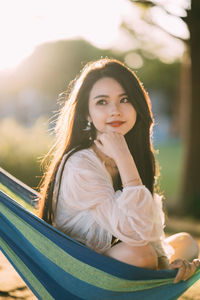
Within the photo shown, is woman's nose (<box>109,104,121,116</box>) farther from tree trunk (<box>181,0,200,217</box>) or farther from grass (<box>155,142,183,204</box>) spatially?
grass (<box>155,142,183,204</box>)

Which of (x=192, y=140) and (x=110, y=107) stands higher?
(x=110, y=107)

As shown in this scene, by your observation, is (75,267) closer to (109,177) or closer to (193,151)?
(109,177)

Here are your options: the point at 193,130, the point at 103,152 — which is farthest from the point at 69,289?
the point at 193,130

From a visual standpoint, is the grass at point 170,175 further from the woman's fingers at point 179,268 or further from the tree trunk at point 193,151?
the woman's fingers at point 179,268

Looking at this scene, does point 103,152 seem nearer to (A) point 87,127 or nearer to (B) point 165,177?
(A) point 87,127

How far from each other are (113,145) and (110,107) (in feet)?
0.82

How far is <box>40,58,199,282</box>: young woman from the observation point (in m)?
1.97

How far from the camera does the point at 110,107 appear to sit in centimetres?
228

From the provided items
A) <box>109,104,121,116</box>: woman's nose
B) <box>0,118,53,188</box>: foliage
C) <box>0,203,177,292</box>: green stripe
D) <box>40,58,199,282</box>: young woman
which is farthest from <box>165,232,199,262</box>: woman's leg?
<box>0,118,53,188</box>: foliage

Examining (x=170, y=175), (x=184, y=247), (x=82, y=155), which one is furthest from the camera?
(x=170, y=175)

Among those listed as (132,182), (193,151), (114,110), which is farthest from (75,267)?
(193,151)

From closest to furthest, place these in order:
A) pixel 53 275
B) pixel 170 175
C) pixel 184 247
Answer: pixel 53 275 → pixel 184 247 → pixel 170 175

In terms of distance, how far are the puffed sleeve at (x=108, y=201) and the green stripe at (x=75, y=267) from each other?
7.0 inches

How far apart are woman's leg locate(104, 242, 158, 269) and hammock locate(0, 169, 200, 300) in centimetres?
6
